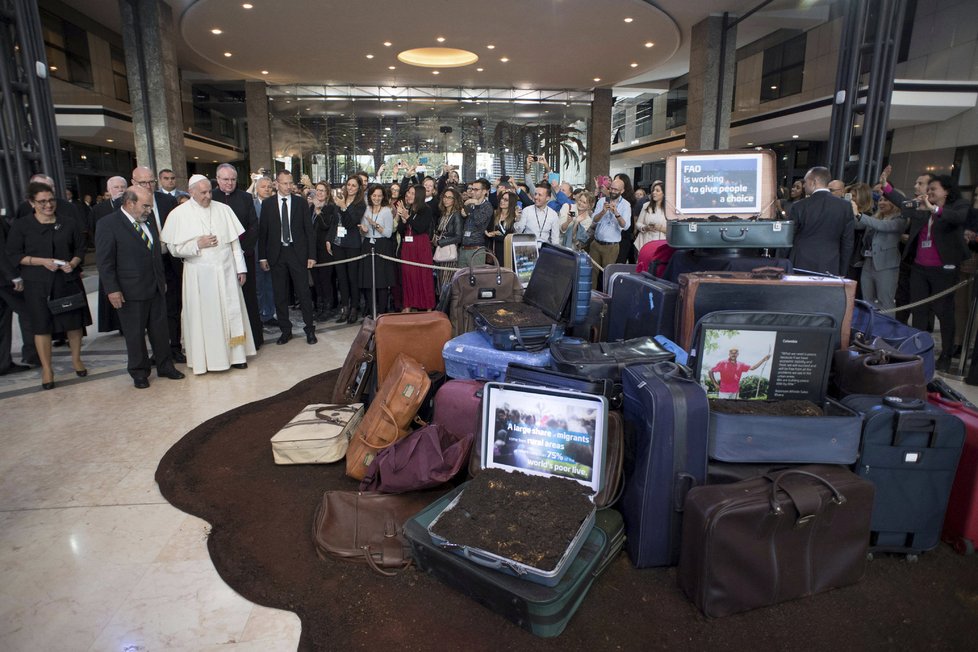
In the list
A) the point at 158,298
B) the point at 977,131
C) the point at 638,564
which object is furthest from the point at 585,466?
the point at 977,131

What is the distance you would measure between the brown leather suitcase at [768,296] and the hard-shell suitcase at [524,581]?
3.94ft

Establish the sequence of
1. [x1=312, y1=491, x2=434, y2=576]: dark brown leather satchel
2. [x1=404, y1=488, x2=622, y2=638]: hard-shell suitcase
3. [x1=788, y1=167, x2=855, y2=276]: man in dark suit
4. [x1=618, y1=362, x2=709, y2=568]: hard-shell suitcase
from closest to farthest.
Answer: [x1=404, y1=488, x2=622, y2=638]: hard-shell suitcase < [x1=618, y1=362, x2=709, y2=568]: hard-shell suitcase < [x1=312, y1=491, x2=434, y2=576]: dark brown leather satchel < [x1=788, y1=167, x2=855, y2=276]: man in dark suit

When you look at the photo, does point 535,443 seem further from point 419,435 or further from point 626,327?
point 626,327

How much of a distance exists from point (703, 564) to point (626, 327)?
6.15 ft

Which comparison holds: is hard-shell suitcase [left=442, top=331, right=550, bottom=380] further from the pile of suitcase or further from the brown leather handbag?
the brown leather handbag

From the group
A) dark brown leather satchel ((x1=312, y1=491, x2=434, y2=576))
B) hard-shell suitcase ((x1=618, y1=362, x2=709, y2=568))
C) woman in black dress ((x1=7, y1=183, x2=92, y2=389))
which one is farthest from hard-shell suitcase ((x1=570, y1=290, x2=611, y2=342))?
woman in black dress ((x1=7, y1=183, x2=92, y2=389))

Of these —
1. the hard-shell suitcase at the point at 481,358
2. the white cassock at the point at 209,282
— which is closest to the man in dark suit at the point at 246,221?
the white cassock at the point at 209,282

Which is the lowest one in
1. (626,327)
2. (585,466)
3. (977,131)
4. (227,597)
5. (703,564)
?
(227,597)

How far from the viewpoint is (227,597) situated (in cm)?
221

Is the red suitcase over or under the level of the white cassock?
under

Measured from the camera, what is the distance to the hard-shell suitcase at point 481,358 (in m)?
3.21

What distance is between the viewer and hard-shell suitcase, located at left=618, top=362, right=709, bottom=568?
87.5 inches

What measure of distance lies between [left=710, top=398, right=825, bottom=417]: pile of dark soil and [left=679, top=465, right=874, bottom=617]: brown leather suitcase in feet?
1.00

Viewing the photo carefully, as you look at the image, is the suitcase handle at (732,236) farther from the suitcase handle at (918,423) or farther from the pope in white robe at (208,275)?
the pope in white robe at (208,275)
